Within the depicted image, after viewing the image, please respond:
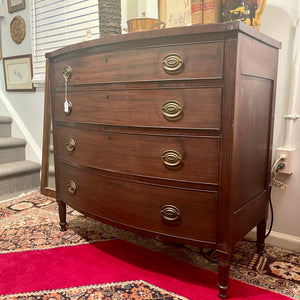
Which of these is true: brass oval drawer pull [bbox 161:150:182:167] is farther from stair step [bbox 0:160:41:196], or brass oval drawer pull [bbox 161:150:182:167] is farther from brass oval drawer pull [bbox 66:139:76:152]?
stair step [bbox 0:160:41:196]

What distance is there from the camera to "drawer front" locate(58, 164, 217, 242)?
1.08 meters

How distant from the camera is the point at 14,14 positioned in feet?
8.37

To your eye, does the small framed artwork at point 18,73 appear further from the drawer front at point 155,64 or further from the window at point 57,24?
the drawer front at point 155,64

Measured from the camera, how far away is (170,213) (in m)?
1.12

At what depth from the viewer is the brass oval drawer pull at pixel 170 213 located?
3.66 feet

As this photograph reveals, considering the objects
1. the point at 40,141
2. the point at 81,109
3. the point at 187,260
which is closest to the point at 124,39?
the point at 81,109

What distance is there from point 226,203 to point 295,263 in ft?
2.02

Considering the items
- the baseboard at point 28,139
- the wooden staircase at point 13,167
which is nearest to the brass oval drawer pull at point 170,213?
the wooden staircase at point 13,167

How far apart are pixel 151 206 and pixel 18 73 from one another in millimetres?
2045

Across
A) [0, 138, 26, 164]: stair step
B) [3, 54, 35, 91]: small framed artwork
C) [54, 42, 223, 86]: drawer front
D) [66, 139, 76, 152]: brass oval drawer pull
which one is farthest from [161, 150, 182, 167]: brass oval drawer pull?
[0, 138, 26, 164]: stair step

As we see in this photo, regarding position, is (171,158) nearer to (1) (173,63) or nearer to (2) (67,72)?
(1) (173,63)

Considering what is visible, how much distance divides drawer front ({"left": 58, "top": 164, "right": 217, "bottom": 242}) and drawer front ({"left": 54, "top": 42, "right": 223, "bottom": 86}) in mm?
406

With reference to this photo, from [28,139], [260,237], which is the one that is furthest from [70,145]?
[28,139]

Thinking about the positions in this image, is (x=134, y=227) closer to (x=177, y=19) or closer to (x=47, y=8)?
(x=177, y=19)
